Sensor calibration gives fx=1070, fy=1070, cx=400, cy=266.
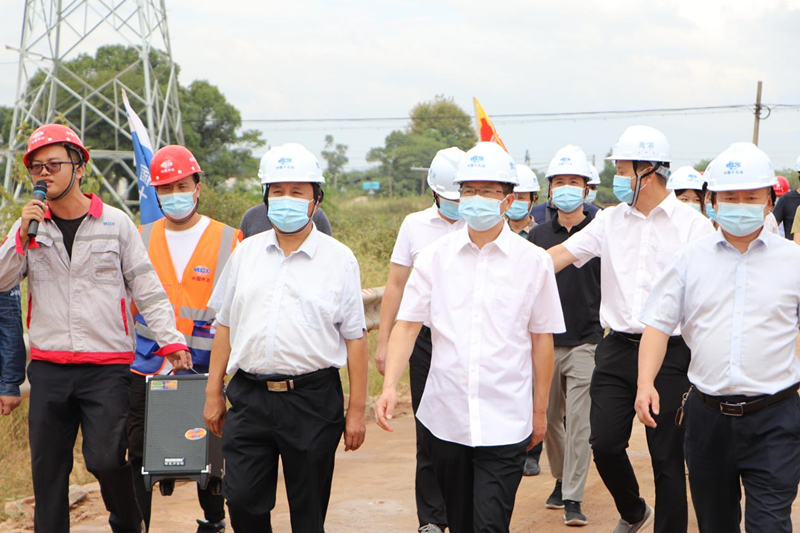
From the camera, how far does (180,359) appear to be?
5.97m

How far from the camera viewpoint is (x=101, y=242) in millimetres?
5750

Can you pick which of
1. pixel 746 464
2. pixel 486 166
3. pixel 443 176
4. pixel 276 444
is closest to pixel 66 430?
pixel 276 444

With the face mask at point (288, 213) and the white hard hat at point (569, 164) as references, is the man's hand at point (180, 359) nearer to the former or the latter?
the face mask at point (288, 213)

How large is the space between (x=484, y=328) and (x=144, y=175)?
145 inches

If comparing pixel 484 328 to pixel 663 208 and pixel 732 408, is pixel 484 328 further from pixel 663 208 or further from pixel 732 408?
pixel 663 208

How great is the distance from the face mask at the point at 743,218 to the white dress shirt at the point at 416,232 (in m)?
2.31

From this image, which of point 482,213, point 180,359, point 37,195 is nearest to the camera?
point 482,213

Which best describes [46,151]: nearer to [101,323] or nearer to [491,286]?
[101,323]

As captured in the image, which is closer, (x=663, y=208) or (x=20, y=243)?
(x=20, y=243)

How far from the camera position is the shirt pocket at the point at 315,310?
16.9 feet

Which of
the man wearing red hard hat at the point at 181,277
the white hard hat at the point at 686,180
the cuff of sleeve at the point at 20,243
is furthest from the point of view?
the white hard hat at the point at 686,180

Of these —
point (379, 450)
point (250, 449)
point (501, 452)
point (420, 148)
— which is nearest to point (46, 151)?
point (250, 449)

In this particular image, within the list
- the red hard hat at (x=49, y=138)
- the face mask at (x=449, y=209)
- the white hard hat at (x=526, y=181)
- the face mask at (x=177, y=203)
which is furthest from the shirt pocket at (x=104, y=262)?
the white hard hat at (x=526, y=181)

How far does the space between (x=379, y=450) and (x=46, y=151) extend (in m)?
→ 4.57
